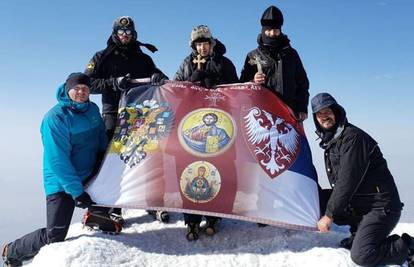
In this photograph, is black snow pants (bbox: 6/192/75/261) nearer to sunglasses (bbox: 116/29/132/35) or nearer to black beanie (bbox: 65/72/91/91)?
black beanie (bbox: 65/72/91/91)

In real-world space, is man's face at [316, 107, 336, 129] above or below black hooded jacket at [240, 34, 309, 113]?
below

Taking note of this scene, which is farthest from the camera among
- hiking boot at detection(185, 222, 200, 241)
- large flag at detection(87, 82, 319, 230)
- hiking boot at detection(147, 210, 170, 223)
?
hiking boot at detection(147, 210, 170, 223)

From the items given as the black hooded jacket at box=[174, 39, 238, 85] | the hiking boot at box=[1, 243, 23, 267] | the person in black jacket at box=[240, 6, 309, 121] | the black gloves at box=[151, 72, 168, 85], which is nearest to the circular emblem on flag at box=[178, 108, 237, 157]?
the black hooded jacket at box=[174, 39, 238, 85]

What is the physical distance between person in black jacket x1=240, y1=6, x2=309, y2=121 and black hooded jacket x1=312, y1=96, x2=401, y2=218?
3.85ft

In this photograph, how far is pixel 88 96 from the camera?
525cm

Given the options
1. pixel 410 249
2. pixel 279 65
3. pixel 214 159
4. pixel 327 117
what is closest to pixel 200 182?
pixel 214 159

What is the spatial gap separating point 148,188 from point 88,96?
56.7 inches

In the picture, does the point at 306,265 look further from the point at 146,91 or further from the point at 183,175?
the point at 146,91

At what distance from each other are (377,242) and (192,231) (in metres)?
2.29

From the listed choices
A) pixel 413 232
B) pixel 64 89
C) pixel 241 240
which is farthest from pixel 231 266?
pixel 413 232

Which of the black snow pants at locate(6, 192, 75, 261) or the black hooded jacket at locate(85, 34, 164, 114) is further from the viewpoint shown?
the black hooded jacket at locate(85, 34, 164, 114)

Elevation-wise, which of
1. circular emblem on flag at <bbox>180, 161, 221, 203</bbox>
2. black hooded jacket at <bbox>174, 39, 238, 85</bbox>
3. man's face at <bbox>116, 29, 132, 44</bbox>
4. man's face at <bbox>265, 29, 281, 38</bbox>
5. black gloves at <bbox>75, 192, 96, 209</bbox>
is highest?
man's face at <bbox>116, 29, 132, 44</bbox>

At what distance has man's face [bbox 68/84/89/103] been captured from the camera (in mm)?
5090

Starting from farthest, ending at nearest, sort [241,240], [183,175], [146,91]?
1. [146,91]
2. [241,240]
3. [183,175]
